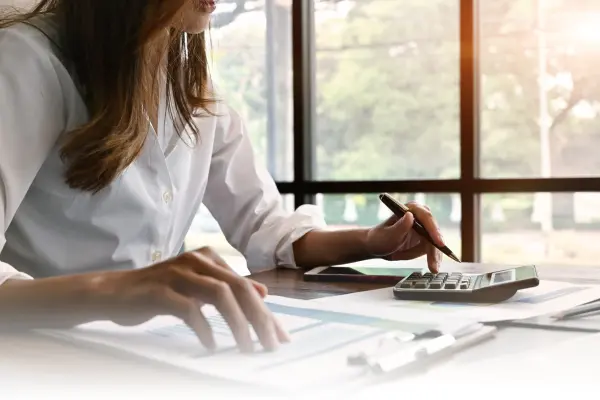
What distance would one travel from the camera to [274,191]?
4.20ft

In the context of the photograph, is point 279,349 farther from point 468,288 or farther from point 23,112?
point 23,112

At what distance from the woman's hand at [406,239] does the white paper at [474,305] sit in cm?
18

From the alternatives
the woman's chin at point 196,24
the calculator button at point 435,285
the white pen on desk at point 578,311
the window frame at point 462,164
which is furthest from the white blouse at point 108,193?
the window frame at point 462,164

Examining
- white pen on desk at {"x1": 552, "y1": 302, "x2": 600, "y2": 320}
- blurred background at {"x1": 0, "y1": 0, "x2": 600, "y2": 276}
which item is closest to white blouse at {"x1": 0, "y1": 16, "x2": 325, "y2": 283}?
white pen on desk at {"x1": 552, "y1": 302, "x2": 600, "y2": 320}

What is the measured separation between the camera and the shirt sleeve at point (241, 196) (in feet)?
3.97

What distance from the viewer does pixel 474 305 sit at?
2.43ft

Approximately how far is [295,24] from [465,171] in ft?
2.63

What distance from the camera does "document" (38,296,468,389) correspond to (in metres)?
0.48

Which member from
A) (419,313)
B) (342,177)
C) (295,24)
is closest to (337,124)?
(342,177)

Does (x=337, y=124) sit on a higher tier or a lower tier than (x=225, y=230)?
higher

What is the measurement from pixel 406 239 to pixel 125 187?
422 millimetres

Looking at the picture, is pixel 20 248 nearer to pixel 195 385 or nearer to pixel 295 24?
pixel 195 385

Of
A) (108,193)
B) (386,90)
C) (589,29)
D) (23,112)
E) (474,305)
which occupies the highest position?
(589,29)

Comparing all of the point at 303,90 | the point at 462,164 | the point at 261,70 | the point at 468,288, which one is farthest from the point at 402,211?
the point at 261,70
